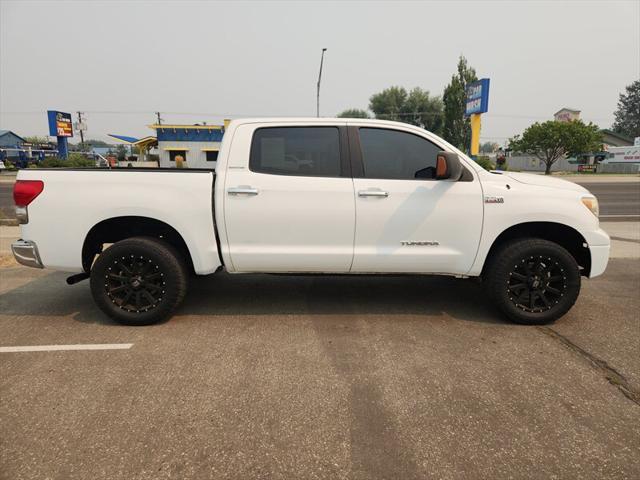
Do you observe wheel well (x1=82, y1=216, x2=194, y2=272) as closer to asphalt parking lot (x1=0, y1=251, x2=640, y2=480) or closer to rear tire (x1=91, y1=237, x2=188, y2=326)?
rear tire (x1=91, y1=237, x2=188, y2=326)

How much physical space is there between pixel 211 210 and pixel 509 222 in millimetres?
2779

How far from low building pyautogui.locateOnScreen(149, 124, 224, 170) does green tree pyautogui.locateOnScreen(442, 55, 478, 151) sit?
2903 cm

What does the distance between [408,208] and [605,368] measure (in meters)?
2.00

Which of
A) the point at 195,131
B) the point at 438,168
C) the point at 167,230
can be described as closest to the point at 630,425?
the point at 438,168

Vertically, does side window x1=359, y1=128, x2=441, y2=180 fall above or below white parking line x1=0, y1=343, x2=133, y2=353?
above

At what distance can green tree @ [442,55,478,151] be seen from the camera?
5144 cm

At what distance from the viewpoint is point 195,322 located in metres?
4.02

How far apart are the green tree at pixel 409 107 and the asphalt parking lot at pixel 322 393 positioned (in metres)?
68.9

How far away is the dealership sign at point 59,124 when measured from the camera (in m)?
40.4

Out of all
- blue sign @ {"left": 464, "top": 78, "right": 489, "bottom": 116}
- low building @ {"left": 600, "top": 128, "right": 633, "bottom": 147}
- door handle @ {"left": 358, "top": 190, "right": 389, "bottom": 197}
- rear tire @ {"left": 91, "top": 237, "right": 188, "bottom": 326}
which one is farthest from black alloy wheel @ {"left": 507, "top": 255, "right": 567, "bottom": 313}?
low building @ {"left": 600, "top": 128, "right": 633, "bottom": 147}

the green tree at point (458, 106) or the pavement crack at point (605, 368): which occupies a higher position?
the green tree at point (458, 106)

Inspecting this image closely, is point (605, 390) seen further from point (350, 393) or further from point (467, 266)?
point (350, 393)

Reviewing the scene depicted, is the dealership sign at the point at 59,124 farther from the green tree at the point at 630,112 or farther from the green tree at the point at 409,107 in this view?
the green tree at the point at 630,112

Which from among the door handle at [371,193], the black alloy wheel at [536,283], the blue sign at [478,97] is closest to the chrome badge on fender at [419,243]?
the door handle at [371,193]
